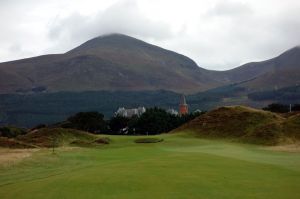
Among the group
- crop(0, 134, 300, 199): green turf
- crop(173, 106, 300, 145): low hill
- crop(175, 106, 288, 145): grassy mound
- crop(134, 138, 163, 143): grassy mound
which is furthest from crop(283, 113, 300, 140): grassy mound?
crop(0, 134, 300, 199): green turf

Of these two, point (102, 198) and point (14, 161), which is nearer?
point (102, 198)

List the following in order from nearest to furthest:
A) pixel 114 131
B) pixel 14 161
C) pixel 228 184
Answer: pixel 228 184 → pixel 14 161 → pixel 114 131

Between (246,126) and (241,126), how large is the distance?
73 centimetres

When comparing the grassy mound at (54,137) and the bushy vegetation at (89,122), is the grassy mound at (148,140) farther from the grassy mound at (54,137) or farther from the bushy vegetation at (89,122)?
the bushy vegetation at (89,122)

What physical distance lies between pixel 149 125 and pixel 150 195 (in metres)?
87.1

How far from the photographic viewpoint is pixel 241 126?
2721 inches

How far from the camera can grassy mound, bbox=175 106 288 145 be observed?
60.0m

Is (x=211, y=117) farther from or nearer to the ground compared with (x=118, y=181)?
farther from the ground

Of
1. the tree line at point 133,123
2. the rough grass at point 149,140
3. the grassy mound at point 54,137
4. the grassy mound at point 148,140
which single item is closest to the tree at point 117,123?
the tree line at point 133,123

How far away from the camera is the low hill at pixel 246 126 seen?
196 ft

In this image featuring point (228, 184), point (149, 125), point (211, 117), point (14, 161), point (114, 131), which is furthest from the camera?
point (114, 131)

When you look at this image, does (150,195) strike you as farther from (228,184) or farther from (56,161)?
(56,161)

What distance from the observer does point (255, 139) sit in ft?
195

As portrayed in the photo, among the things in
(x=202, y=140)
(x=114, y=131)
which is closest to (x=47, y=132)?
(x=202, y=140)
